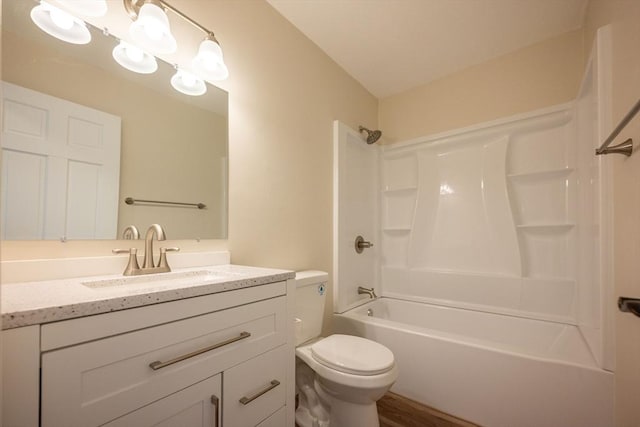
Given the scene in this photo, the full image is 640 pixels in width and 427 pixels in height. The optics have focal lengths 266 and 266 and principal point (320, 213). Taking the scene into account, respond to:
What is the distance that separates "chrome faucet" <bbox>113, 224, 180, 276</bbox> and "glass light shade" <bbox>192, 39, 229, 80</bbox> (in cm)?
74

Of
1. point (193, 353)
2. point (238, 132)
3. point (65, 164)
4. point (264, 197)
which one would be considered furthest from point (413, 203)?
point (65, 164)

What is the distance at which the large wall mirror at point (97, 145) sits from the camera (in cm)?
81

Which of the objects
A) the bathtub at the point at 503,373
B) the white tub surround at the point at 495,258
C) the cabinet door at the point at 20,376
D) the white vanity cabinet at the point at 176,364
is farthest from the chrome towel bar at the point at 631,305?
the cabinet door at the point at 20,376

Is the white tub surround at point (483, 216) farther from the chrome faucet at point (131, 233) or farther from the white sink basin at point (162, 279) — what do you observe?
the chrome faucet at point (131, 233)

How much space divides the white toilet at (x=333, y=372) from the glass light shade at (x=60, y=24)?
Result: 1345 millimetres

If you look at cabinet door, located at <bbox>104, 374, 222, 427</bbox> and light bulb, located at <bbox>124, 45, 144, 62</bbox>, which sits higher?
light bulb, located at <bbox>124, 45, 144, 62</bbox>

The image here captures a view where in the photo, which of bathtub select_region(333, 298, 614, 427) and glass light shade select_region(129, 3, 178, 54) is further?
bathtub select_region(333, 298, 614, 427)

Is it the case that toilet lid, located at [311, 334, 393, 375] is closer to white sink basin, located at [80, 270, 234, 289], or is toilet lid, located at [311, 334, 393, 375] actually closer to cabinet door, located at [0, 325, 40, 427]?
white sink basin, located at [80, 270, 234, 289]

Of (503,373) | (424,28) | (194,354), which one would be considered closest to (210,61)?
(194,354)

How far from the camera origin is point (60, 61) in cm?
90

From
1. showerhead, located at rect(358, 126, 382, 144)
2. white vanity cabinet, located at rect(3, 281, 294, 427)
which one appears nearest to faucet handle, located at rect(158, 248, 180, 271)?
white vanity cabinet, located at rect(3, 281, 294, 427)

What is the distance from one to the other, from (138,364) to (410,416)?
1566mm

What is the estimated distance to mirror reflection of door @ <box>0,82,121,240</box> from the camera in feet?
2.62

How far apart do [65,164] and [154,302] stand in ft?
2.06
